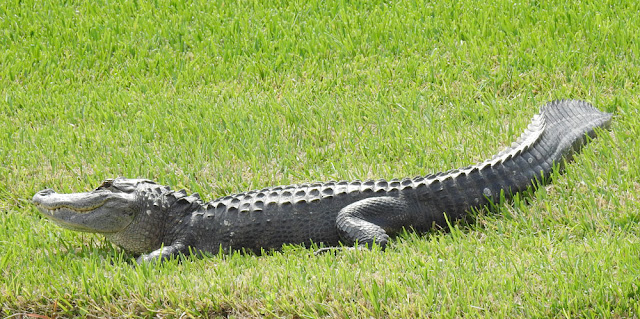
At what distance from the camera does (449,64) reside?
8.09 meters

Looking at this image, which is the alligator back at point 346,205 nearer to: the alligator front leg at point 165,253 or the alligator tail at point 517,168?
the alligator tail at point 517,168

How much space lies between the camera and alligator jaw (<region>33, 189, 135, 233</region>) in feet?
17.4

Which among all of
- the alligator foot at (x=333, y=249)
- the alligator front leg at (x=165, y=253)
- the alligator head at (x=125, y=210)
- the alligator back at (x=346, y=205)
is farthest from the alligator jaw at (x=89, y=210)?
the alligator foot at (x=333, y=249)

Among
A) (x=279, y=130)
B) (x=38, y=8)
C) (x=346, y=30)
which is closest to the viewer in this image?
(x=279, y=130)

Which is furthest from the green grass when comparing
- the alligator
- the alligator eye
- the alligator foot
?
the alligator eye

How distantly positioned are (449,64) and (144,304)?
183 inches

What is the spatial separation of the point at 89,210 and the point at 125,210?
0.24 meters

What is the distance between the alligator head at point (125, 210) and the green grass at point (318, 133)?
0.73 ft

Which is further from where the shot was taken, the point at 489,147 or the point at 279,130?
the point at 279,130

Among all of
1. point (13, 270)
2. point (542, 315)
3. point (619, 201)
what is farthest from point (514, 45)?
point (13, 270)

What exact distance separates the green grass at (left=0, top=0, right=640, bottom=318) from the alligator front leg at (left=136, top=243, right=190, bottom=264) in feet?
0.39

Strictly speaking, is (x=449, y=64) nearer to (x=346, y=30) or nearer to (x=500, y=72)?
(x=500, y=72)

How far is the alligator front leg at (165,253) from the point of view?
5.08m

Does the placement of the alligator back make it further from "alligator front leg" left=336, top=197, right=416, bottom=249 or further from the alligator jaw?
the alligator jaw
